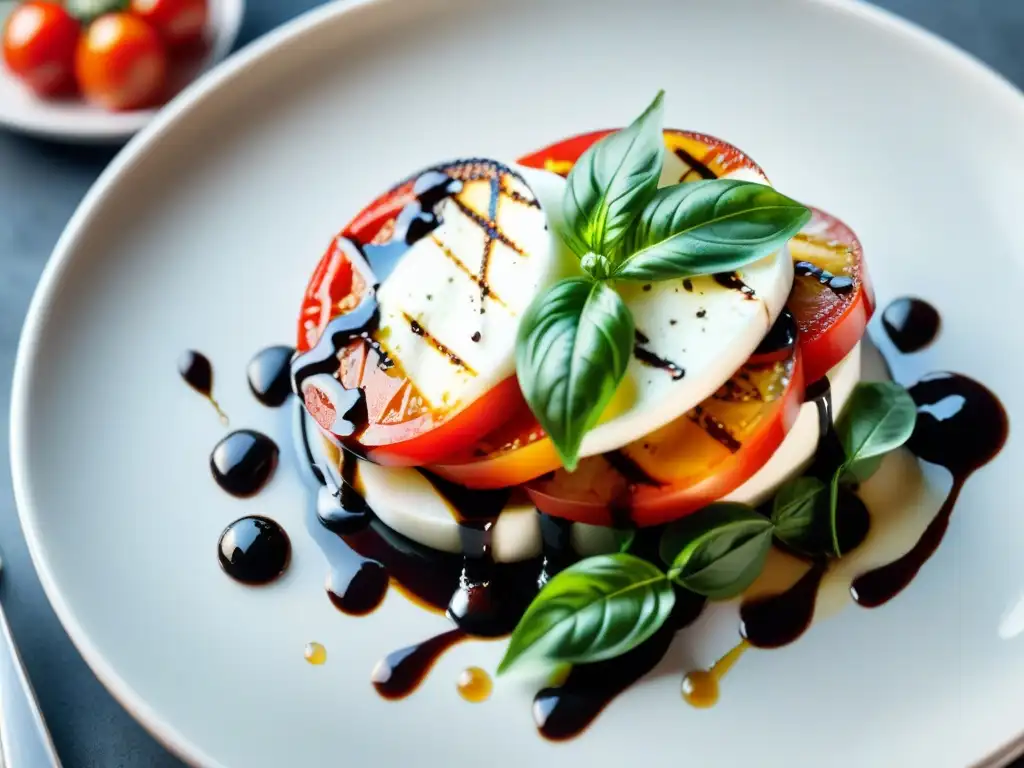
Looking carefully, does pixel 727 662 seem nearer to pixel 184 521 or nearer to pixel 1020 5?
Answer: pixel 184 521

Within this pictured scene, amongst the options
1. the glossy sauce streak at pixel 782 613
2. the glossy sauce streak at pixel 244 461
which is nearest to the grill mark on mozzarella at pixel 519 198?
the glossy sauce streak at pixel 244 461

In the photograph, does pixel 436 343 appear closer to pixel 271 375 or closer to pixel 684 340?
pixel 684 340

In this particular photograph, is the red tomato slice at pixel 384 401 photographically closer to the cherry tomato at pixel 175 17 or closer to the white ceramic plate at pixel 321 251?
the white ceramic plate at pixel 321 251

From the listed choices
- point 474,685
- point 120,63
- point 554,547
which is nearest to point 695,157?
point 554,547

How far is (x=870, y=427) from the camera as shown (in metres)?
2.05

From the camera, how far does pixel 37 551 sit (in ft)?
6.64

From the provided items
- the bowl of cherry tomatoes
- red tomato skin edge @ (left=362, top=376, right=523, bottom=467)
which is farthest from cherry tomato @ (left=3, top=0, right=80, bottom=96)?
red tomato skin edge @ (left=362, top=376, right=523, bottom=467)

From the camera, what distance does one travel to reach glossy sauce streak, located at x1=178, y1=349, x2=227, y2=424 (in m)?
2.33

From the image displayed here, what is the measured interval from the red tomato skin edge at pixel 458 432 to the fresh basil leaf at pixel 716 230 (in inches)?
11.1

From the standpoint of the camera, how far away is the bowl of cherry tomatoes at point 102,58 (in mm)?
2904

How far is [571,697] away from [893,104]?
152cm

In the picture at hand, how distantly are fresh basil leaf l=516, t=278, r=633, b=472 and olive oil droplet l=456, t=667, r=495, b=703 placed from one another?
1.56 ft

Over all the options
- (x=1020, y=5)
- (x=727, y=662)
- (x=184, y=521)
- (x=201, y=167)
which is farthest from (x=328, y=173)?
(x=1020, y=5)

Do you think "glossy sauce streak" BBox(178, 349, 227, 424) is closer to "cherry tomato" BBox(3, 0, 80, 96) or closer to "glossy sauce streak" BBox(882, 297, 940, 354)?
"cherry tomato" BBox(3, 0, 80, 96)
